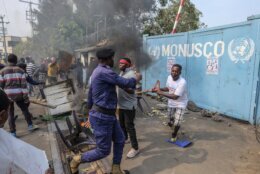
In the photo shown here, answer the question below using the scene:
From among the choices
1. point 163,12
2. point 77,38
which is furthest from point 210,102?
point 77,38

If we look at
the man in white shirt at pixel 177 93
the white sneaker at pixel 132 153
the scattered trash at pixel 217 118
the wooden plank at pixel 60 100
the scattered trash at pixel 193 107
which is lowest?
the white sneaker at pixel 132 153

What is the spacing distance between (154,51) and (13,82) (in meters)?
5.85

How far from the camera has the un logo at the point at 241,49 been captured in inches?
215

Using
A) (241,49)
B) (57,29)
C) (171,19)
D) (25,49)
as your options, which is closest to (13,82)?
(241,49)

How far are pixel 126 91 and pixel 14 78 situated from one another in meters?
2.67

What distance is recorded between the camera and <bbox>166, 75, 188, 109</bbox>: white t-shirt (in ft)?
13.7

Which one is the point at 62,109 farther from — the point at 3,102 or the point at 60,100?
the point at 3,102

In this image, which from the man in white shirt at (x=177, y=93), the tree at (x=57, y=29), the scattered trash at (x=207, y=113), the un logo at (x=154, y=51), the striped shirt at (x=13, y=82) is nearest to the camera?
the man in white shirt at (x=177, y=93)

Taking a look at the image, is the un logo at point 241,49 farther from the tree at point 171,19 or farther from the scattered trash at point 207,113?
the tree at point 171,19

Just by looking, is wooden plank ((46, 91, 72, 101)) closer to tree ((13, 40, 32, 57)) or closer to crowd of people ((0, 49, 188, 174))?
crowd of people ((0, 49, 188, 174))

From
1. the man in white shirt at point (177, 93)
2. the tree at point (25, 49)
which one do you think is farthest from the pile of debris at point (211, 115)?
the tree at point (25, 49)

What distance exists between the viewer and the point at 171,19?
601 inches

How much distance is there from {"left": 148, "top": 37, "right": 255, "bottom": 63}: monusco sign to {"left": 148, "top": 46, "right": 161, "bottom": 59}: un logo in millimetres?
92

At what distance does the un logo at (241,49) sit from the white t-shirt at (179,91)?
226 centimetres
